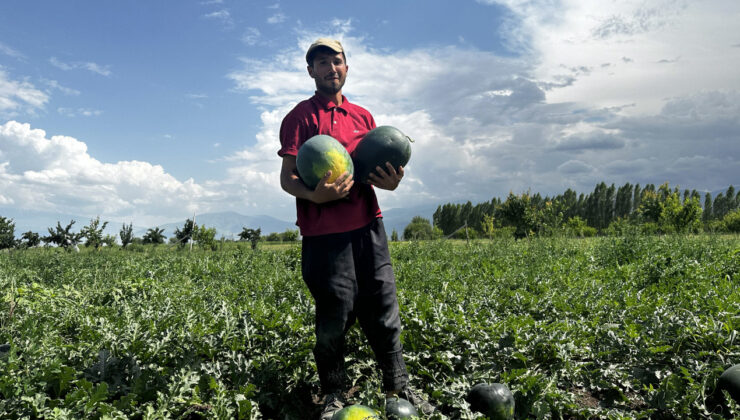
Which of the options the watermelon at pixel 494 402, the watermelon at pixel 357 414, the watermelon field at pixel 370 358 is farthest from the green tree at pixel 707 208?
the watermelon at pixel 357 414

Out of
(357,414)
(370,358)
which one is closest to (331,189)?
(357,414)

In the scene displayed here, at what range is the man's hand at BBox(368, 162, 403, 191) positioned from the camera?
111 inches

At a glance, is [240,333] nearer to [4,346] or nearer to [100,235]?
[4,346]

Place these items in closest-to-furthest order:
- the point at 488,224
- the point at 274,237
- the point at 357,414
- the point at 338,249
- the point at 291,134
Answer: the point at 357,414 → the point at 338,249 → the point at 291,134 → the point at 488,224 → the point at 274,237

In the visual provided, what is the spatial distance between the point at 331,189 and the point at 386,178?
1.32 ft

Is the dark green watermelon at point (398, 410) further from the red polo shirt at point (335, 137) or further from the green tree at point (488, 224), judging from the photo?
the green tree at point (488, 224)

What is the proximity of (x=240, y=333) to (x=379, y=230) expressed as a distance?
1.75 m

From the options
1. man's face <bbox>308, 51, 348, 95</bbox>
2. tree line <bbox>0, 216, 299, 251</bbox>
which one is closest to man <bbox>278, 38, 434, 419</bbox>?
man's face <bbox>308, 51, 348, 95</bbox>

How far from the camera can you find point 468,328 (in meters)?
4.03

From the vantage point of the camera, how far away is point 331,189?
2.61m

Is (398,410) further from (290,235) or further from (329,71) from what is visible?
(290,235)

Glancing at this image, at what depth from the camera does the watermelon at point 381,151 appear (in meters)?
2.77

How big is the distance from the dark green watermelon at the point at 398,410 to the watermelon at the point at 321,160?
4.41ft

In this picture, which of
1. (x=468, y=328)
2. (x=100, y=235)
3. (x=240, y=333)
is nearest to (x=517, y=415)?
(x=468, y=328)
